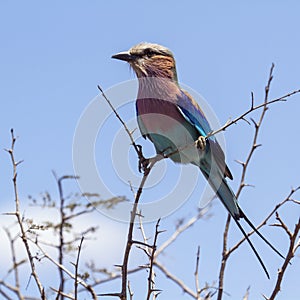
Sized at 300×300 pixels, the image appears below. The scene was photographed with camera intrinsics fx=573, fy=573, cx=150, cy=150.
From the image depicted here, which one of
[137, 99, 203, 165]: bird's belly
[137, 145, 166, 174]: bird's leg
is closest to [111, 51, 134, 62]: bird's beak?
[137, 99, 203, 165]: bird's belly

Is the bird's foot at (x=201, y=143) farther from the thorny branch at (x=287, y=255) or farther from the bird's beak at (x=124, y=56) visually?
the thorny branch at (x=287, y=255)

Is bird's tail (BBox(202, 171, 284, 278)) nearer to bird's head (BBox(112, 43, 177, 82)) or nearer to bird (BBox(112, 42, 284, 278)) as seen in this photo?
bird (BBox(112, 42, 284, 278))

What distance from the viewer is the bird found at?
13.5 feet

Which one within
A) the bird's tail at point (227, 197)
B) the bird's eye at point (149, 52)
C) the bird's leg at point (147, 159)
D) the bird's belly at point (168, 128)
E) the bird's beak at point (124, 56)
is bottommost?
the bird's leg at point (147, 159)

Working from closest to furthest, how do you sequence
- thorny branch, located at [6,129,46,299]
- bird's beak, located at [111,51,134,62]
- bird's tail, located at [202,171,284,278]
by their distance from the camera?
thorny branch, located at [6,129,46,299] → bird's tail, located at [202,171,284,278] → bird's beak, located at [111,51,134,62]

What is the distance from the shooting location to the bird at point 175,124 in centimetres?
412

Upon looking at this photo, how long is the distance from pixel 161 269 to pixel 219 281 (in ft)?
1.44

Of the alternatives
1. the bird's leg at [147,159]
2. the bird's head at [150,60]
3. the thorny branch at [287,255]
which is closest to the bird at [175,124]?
the bird's head at [150,60]

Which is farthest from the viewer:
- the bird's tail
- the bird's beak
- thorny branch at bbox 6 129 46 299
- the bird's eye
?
the bird's eye

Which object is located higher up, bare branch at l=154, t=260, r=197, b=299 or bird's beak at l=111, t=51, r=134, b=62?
bird's beak at l=111, t=51, r=134, b=62

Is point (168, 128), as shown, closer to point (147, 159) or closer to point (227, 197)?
point (227, 197)

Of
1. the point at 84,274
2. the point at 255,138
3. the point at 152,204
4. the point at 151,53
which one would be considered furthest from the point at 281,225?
the point at 151,53

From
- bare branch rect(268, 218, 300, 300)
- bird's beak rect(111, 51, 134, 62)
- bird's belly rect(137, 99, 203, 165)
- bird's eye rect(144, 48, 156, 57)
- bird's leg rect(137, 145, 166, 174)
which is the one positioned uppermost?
bird's eye rect(144, 48, 156, 57)

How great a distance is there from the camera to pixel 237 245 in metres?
2.88
